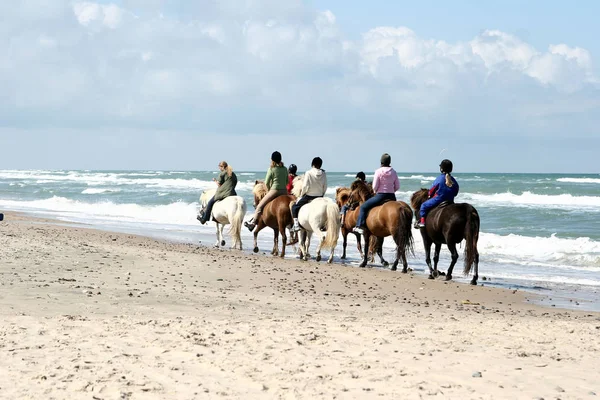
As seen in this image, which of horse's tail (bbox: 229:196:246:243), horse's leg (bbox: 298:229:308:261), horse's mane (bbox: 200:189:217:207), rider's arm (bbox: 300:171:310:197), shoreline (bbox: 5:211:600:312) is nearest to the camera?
shoreline (bbox: 5:211:600:312)

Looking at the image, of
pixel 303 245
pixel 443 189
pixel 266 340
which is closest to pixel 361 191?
pixel 303 245

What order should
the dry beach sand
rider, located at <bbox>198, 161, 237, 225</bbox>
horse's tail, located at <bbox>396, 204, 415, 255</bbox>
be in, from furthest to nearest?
rider, located at <bbox>198, 161, 237, 225</bbox> < horse's tail, located at <bbox>396, 204, 415, 255</bbox> < the dry beach sand

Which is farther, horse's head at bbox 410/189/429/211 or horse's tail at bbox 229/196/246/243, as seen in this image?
horse's tail at bbox 229/196/246/243

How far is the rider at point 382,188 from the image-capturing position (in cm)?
1416

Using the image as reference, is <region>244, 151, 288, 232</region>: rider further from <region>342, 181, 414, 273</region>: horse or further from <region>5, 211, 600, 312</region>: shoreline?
<region>342, 181, 414, 273</region>: horse

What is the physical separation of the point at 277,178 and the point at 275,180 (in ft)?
0.24

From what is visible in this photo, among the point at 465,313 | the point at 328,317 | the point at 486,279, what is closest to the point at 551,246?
the point at 486,279

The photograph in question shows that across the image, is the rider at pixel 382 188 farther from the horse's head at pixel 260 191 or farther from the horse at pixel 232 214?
the horse at pixel 232 214

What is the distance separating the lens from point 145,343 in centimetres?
621

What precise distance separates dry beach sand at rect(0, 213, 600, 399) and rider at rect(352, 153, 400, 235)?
3350mm

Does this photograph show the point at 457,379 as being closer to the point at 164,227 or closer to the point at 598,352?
the point at 598,352

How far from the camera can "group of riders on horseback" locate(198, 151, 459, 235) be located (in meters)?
13.5

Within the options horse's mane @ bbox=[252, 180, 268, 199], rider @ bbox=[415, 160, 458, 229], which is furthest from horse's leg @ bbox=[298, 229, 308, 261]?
rider @ bbox=[415, 160, 458, 229]

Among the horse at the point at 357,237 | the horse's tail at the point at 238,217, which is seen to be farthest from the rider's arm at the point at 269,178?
the horse at the point at 357,237
